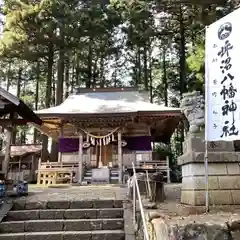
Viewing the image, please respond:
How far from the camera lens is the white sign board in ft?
17.0

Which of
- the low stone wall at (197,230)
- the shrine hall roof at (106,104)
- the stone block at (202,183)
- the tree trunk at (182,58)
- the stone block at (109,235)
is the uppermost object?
the tree trunk at (182,58)

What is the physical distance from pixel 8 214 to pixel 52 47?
17.4m

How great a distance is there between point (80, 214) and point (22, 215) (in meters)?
1.15

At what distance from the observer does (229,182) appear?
18.5ft

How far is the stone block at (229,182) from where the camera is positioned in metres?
5.62

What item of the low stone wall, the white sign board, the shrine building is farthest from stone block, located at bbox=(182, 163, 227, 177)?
the shrine building

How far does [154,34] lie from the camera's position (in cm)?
2330

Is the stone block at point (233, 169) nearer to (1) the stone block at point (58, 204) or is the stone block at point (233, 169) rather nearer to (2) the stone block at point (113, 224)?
(2) the stone block at point (113, 224)

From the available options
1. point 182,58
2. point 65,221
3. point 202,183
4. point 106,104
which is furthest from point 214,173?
point 182,58

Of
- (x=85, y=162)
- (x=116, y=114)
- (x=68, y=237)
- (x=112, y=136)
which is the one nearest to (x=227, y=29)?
(x=68, y=237)

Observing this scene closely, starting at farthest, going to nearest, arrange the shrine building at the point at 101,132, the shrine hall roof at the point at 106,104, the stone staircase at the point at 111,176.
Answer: the shrine hall roof at the point at 106,104
the shrine building at the point at 101,132
the stone staircase at the point at 111,176

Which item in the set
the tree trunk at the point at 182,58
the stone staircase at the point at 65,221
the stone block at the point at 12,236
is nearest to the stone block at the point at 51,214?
the stone staircase at the point at 65,221

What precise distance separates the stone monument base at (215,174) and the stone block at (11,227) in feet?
10.5

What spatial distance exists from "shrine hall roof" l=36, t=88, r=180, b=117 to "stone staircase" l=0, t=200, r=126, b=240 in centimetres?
875
